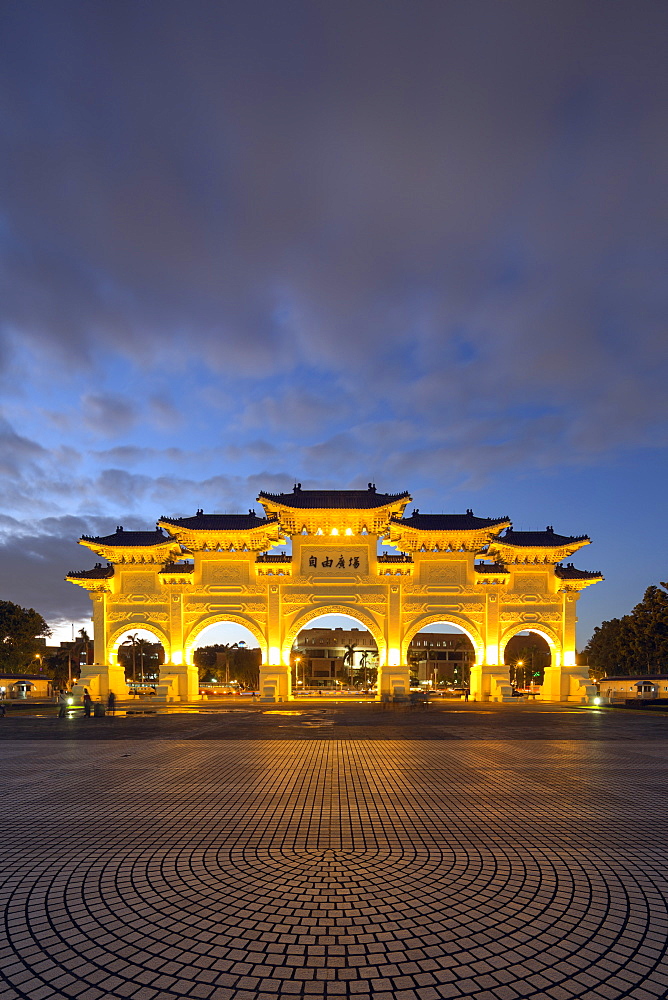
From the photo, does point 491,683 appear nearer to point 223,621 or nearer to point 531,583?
point 531,583

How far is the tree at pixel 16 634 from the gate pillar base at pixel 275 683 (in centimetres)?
2657

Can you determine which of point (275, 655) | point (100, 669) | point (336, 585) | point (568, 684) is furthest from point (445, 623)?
point (100, 669)

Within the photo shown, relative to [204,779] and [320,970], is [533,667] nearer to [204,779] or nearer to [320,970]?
[204,779]

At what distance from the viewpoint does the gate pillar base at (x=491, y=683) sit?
106 ft

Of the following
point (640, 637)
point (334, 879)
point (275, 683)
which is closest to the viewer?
point (334, 879)

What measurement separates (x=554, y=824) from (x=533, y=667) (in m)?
75.3

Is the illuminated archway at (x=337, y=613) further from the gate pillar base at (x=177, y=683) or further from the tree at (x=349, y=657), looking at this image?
the tree at (x=349, y=657)

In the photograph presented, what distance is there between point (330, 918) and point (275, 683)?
94.8 ft

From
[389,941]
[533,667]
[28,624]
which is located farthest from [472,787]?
[533,667]

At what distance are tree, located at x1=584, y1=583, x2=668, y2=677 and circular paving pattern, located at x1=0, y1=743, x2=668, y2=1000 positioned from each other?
3051cm

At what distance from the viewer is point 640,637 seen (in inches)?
1463

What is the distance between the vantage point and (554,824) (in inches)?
277

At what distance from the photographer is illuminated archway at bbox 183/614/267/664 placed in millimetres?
33031

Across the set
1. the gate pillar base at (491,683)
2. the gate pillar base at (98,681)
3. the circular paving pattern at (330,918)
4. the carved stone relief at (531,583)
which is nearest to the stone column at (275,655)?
the gate pillar base at (98,681)
